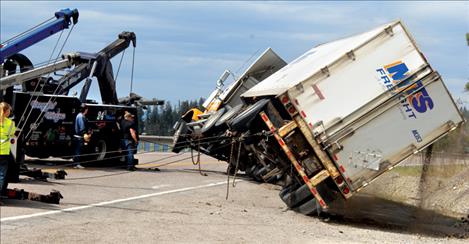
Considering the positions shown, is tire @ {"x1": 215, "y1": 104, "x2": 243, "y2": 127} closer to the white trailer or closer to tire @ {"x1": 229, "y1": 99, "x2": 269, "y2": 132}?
tire @ {"x1": 229, "y1": 99, "x2": 269, "y2": 132}

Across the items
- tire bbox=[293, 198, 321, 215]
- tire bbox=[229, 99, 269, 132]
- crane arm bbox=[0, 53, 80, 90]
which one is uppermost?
crane arm bbox=[0, 53, 80, 90]

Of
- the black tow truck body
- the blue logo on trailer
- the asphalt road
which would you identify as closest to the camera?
the asphalt road

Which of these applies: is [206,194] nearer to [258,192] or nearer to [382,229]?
[258,192]

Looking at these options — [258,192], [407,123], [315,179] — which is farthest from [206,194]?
[407,123]

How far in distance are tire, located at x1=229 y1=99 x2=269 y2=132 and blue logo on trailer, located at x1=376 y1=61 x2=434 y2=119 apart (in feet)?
7.12

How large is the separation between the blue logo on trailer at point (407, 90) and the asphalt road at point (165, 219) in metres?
2.15

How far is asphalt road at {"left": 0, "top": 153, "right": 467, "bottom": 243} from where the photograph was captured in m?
8.14

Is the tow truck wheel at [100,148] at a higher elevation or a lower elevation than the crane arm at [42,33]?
lower

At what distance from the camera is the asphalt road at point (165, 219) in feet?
26.7

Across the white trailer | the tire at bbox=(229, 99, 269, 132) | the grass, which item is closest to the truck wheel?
the white trailer

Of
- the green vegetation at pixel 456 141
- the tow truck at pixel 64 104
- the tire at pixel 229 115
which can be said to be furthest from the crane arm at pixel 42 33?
the green vegetation at pixel 456 141

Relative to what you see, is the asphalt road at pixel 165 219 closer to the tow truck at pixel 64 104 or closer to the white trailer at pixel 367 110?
the white trailer at pixel 367 110

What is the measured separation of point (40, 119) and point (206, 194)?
579cm

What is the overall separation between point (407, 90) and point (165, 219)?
15.2 feet
